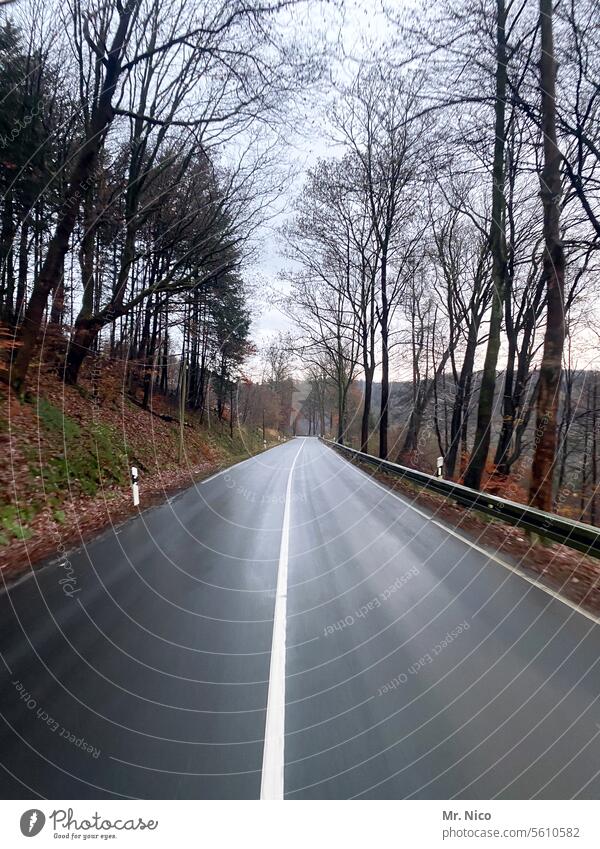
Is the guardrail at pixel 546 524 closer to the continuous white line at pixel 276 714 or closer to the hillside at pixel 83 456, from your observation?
the continuous white line at pixel 276 714

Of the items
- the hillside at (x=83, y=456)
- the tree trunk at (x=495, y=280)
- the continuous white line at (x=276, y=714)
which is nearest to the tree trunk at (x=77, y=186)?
the hillside at (x=83, y=456)

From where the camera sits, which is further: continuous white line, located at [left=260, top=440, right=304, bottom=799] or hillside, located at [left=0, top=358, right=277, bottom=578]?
hillside, located at [left=0, top=358, right=277, bottom=578]

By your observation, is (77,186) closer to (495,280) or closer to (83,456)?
(83,456)

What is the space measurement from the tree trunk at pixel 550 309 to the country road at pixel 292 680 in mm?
1821

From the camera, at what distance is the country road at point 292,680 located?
1.50m

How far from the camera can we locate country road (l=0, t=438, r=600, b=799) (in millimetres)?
1500

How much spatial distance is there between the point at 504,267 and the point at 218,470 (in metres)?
8.81
